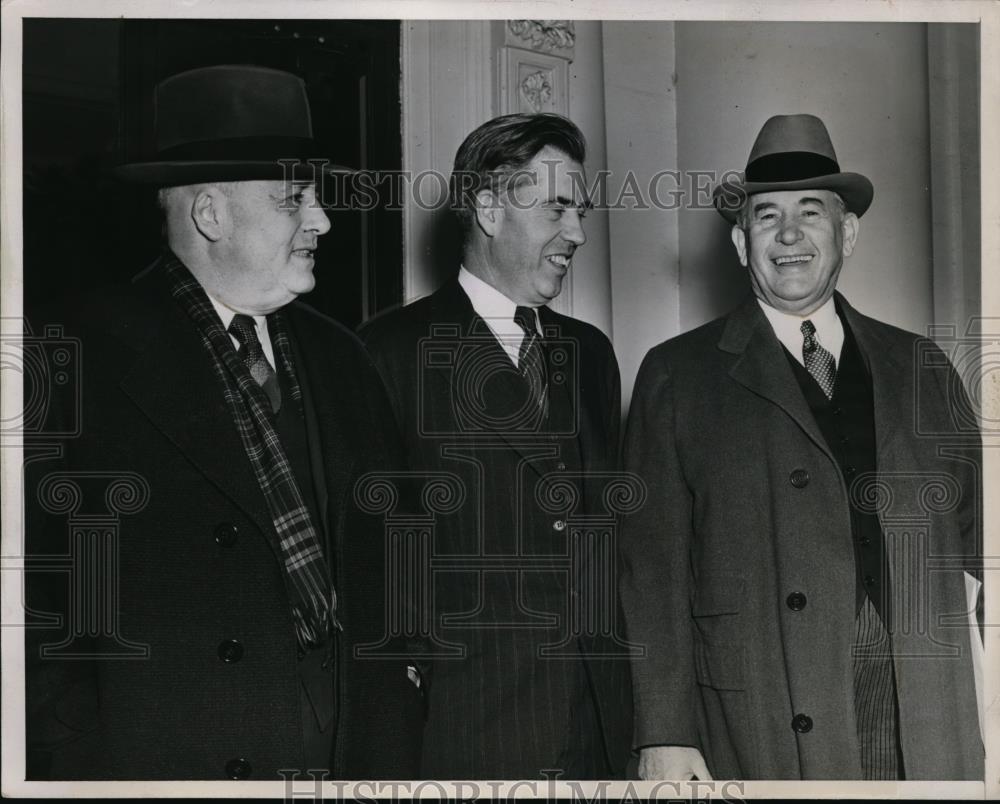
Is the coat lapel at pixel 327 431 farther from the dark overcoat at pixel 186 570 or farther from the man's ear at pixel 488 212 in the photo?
the man's ear at pixel 488 212

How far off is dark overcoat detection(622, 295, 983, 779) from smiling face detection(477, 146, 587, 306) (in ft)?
0.88

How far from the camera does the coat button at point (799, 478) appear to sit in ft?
7.43

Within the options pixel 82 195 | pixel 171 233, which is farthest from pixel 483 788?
pixel 82 195

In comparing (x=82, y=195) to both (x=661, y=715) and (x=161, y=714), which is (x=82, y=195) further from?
(x=661, y=715)

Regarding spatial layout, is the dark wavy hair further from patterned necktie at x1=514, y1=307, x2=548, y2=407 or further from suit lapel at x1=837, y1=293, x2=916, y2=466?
suit lapel at x1=837, y1=293, x2=916, y2=466

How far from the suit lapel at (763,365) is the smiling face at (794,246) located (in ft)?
0.18

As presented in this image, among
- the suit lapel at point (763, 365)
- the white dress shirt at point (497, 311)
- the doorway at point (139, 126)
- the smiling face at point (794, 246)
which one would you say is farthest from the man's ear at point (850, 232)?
the doorway at point (139, 126)

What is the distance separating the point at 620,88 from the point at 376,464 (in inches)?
36.1

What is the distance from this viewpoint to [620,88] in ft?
8.11

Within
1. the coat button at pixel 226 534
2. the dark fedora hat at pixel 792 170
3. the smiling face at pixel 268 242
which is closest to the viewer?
the coat button at pixel 226 534

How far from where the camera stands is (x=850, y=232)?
2.38 metres

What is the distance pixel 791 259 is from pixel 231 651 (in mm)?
1273

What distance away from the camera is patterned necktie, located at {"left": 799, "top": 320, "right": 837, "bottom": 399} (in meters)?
2.32

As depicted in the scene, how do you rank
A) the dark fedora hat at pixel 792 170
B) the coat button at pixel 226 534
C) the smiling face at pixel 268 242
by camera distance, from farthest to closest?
the dark fedora hat at pixel 792 170 < the smiling face at pixel 268 242 < the coat button at pixel 226 534
